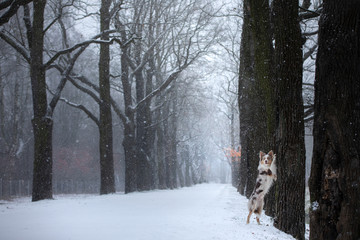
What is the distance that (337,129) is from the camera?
528 cm

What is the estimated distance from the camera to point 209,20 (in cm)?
2300

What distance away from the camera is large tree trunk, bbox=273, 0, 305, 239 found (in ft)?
22.7

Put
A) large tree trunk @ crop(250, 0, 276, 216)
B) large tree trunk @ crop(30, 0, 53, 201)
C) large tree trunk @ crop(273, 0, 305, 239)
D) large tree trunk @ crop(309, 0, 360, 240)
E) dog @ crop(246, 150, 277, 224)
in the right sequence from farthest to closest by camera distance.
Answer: large tree trunk @ crop(30, 0, 53, 201) → large tree trunk @ crop(250, 0, 276, 216) → dog @ crop(246, 150, 277, 224) → large tree trunk @ crop(273, 0, 305, 239) → large tree trunk @ crop(309, 0, 360, 240)

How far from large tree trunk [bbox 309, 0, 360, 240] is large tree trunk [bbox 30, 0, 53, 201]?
36.8ft

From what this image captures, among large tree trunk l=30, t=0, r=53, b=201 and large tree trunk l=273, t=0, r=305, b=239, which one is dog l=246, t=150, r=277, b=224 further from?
large tree trunk l=30, t=0, r=53, b=201

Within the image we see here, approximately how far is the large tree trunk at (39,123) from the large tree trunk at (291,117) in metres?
10.1

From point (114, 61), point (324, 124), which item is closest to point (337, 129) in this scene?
point (324, 124)

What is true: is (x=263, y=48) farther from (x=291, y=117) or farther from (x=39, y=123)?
(x=39, y=123)

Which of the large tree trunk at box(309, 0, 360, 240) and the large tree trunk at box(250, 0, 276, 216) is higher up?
the large tree trunk at box(250, 0, 276, 216)

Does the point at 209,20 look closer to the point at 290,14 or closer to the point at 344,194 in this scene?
the point at 290,14

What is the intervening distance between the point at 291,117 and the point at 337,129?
5.49 ft

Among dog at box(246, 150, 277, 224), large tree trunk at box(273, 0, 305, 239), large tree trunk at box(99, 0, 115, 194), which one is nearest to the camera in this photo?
large tree trunk at box(273, 0, 305, 239)

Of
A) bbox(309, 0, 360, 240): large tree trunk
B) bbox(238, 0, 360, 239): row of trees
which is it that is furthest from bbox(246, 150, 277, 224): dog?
bbox(309, 0, 360, 240): large tree trunk

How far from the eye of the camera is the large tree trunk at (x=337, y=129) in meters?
5.12
